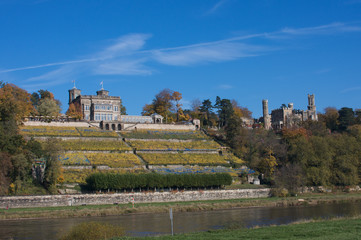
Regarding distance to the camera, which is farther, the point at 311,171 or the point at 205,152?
the point at 205,152

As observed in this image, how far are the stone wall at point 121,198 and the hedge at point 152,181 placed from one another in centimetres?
170

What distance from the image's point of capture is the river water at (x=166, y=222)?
3388cm

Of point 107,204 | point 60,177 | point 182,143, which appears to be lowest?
point 107,204

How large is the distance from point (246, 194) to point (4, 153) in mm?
33731

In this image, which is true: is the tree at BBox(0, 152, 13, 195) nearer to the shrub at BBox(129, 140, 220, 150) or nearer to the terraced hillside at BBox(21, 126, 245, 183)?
the terraced hillside at BBox(21, 126, 245, 183)

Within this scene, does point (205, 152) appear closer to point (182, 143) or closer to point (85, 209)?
point (182, 143)

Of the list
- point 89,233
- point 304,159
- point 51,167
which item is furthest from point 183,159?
point 89,233

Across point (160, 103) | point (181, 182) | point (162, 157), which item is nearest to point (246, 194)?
point (181, 182)

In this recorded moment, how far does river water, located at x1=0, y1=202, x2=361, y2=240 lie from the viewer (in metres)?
33.9

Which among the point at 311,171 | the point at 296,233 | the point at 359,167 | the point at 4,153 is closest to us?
the point at 296,233

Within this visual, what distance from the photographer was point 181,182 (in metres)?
61.5

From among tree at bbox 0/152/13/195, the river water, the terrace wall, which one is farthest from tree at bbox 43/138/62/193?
the terrace wall

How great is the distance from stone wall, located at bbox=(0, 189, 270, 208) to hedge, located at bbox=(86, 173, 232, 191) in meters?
1.70

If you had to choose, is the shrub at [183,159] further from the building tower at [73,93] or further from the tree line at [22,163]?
the building tower at [73,93]
